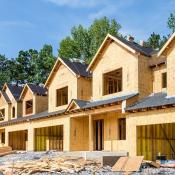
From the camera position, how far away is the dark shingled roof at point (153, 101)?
76.3ft

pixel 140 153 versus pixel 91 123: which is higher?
pixel 91 123

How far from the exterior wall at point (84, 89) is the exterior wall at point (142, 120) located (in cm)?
946

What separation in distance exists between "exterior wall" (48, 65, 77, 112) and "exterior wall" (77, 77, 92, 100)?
341mm

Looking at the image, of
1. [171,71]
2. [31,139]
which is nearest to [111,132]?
[171,71]

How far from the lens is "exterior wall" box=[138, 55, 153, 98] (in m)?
28.4

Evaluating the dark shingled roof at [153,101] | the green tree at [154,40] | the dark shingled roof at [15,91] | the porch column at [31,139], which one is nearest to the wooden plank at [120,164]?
the dark shingled roof at [153,101]

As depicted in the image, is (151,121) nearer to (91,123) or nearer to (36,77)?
(91,123)

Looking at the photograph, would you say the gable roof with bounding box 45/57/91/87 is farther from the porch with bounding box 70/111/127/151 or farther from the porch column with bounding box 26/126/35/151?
the porch column with bounding box 26/126/35/151

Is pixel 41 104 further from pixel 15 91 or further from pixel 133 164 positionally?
pixel 133 164

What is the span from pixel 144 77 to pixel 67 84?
29.6ft

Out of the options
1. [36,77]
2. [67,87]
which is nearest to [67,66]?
[67,87]

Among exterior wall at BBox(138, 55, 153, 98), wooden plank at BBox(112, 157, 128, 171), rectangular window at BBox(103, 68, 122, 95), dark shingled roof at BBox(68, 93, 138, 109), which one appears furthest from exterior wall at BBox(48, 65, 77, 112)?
wooden plank at BBox(112, 157, 128, 171)

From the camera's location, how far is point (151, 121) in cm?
2366

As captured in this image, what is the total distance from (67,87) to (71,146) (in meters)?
6.23
